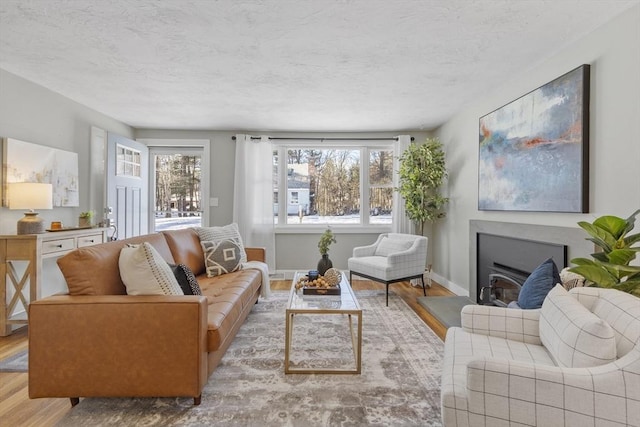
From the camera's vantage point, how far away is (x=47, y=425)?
1.70 meters

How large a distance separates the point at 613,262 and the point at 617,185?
2.19 feet

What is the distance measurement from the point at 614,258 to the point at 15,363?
12.3 ft

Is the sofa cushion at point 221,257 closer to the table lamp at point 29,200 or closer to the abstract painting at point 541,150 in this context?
the table lamp at point 29,200

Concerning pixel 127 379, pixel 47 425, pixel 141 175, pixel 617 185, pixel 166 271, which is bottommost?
pixel 47 425

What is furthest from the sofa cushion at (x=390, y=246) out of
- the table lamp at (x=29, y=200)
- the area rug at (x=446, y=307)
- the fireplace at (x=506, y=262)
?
the table lamp at (x=29, y=200)

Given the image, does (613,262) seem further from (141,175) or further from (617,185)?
(141,175)

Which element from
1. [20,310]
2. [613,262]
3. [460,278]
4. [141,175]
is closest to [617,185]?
[613,262]

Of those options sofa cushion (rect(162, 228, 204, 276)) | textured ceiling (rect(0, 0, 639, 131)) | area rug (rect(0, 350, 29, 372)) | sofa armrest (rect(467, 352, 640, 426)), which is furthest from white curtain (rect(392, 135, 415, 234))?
area rug (rect(0, 350, 29, 372))

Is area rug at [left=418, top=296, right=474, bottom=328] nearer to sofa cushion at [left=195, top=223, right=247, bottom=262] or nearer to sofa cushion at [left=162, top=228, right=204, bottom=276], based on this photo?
Answer: sofa cushion at [left=195, top=223, right=247, bottom=262]

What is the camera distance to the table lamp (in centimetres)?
286

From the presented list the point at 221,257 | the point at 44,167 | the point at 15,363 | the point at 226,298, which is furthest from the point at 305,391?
the point at 44,167

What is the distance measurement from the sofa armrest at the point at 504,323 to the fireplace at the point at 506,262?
102 centimetres

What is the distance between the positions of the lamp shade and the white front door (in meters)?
1.19

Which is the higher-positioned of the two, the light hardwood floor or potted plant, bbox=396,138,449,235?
potted plant, bbox=396,138,449,235
